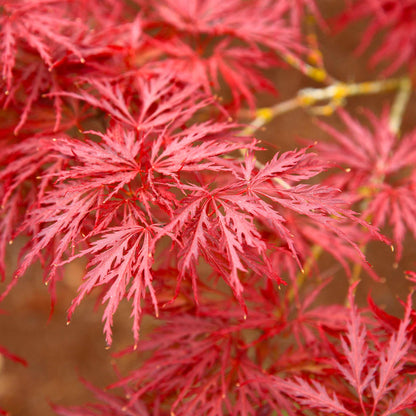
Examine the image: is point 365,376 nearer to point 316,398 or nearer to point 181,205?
point 316,398

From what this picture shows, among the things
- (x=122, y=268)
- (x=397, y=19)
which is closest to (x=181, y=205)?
(x=122, y=268)

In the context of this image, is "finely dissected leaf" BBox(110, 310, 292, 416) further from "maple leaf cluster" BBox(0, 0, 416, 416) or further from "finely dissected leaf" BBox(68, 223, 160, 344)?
"finely dissected leaf" BBox(68, 223, 160, 344)

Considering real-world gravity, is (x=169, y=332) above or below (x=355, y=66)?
below

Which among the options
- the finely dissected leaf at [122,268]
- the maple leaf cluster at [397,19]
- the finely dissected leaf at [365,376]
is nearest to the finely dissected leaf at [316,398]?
the finely dissected leaf at [365,376]

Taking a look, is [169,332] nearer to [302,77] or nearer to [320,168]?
[320,168]

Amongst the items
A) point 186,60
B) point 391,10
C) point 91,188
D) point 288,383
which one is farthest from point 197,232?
point 391,10

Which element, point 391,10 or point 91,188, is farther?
point 391,10

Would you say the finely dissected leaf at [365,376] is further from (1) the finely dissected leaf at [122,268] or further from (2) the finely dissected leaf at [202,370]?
(1) the finely dissected leaf at [122,268]

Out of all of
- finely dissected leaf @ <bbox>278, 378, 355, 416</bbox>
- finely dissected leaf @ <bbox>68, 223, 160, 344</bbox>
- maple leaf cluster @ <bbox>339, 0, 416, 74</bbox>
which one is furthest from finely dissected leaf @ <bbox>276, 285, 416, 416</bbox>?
maple leaf cluster @ <bbox>339, 0, 416, 74</bbox>
